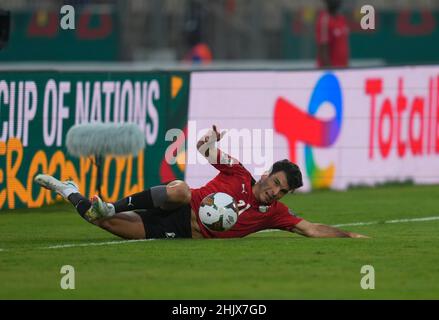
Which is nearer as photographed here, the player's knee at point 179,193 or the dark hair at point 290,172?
the dark hair at point 290,172

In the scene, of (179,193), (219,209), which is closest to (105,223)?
(179,193)

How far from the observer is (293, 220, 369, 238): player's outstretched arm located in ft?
45.5

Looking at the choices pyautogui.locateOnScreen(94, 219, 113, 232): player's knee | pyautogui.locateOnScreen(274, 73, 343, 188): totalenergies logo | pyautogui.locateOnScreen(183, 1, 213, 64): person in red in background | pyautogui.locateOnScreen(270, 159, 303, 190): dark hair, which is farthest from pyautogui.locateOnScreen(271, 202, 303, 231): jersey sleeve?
pyautogui.locateOnScreen(183, 1, 213, 64): person in red in background

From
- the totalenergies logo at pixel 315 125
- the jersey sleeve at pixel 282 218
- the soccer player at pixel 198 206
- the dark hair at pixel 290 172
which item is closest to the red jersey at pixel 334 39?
the totalenergies logo at pixel 315 125

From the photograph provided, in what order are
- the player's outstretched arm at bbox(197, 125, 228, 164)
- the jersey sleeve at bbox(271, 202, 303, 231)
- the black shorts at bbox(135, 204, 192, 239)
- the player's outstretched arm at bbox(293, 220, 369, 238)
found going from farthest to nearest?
1. the player's outstretched arm at bbox(293, 220, 369, 238)
2. the black shorts at bbox(135, 204, 192, 239)
3. the jersey sleeve at bbox(271, 202, 303, 231)
4. the player's outstretched arm at bbox(197, 125, 228, 164)

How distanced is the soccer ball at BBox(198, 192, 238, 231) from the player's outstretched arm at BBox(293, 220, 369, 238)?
707mm

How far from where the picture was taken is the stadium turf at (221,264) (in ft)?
34.9

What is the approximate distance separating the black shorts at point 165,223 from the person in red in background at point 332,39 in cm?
1054

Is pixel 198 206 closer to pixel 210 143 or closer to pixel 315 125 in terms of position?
pixel 210 143

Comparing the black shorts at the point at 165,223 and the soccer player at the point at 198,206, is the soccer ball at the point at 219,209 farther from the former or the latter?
the black shorts at the point at 165,223

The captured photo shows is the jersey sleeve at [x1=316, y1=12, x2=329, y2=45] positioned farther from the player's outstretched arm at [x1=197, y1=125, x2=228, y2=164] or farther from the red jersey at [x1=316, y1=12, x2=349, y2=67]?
the player's outstretched arm at [x1=197, y1=125, x2=228, y2=164]
